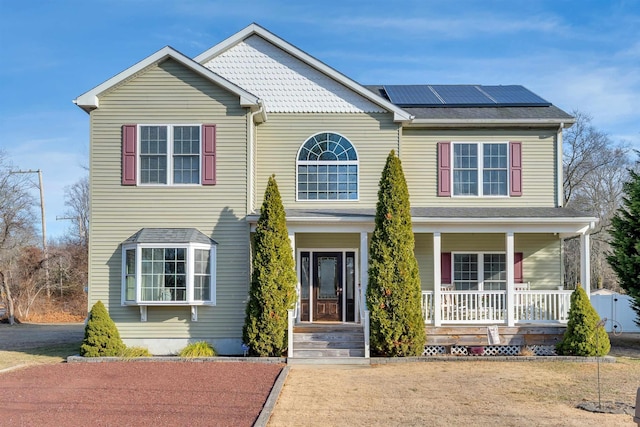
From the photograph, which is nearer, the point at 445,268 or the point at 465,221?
the point at 465,221

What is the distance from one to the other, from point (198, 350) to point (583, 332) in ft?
28.7

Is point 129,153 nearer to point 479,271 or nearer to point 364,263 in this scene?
point 364,263

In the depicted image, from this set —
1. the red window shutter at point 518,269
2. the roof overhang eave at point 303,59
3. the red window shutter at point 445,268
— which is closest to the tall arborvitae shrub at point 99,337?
the roof overhang eave at point 303,59

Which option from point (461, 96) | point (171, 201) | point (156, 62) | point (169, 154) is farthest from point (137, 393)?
point (461, 96)

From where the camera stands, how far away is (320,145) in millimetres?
16766

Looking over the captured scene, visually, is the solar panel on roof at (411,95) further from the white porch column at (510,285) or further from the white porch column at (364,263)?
the white porch column at (510,285)

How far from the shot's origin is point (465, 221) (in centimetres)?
1516

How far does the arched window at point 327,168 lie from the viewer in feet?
54.7

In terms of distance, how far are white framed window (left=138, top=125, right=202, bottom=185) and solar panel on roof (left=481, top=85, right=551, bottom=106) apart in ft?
28.0

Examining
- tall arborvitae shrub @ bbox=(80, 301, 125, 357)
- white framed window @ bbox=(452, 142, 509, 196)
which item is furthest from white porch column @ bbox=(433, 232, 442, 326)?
tall arborvitae shrub @ bbox=(80, 301, 125, 357)

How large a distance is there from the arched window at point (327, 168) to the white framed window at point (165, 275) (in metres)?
3.47

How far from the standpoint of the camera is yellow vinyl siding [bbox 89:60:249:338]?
1511 centimetres

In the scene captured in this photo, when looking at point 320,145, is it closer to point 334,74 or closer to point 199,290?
point 334,74

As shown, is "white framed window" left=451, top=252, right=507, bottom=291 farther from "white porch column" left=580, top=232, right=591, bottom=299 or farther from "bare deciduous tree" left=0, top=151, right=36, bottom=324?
"bare deciduous tree" left=0, top=151, right=36, bottom=324
